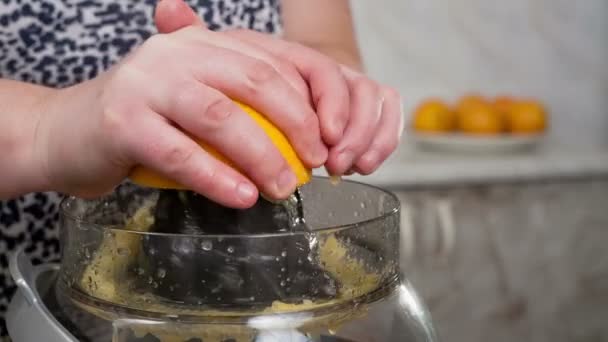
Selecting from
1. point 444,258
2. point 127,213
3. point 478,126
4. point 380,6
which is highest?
point 127,213

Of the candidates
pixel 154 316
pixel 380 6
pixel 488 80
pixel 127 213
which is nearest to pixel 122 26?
pixel 127 213

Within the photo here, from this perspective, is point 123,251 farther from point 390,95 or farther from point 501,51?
point 501,51

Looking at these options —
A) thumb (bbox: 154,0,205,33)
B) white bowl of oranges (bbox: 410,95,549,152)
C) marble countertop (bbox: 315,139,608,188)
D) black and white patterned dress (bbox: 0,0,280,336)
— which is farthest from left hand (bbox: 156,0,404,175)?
white bowl of oranges (bbox: 410,95,549,152)

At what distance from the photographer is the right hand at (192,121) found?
333mm

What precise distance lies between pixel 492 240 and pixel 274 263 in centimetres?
113

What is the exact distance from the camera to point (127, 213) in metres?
0.44

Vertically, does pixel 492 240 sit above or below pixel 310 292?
below

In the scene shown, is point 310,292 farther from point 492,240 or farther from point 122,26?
point 492,240

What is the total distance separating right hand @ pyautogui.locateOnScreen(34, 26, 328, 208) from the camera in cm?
33

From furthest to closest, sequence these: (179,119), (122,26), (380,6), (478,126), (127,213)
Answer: (380,6) < (478,126) < (122,26) < (127,213) < (179,119)

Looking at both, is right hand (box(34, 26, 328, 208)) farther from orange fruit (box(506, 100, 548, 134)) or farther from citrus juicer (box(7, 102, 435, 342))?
orange fruit (box(506, 100, 548, 134))

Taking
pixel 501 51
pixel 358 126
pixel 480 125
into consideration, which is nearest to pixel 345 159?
pixel 358 126

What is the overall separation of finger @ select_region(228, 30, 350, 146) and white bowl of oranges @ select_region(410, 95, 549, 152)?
1.09 metres

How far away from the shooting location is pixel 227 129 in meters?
0.33
